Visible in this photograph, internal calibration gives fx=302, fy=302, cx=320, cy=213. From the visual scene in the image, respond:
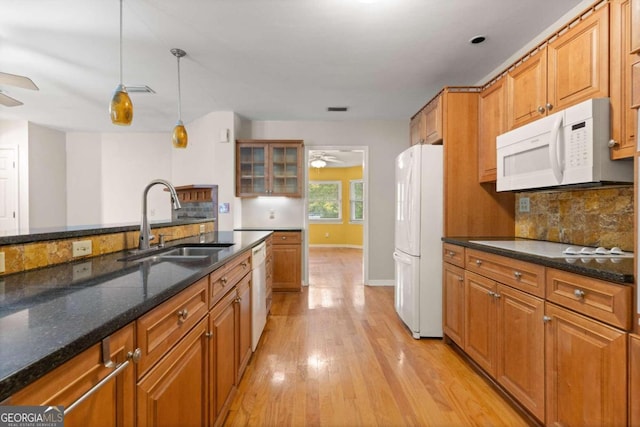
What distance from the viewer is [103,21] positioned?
2.21 metres

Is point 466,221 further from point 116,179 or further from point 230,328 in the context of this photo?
point 116,179

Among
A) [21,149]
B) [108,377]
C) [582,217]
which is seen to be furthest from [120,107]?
[21,149]

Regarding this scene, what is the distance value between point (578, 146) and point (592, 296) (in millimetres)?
804

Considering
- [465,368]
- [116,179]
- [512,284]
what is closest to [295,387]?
[465,368]

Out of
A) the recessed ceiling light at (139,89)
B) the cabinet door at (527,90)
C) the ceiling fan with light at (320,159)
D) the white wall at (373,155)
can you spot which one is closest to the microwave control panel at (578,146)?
the cabinet door at (527,90)

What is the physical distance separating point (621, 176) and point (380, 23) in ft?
5.80

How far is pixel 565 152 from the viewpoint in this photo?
5.48 ft

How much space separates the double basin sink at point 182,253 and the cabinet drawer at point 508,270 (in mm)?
1682

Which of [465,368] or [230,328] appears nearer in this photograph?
[230,328]

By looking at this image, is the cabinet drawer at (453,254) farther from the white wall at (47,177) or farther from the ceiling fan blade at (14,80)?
the white wall at (47,177)

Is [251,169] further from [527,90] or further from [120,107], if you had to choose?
[527,90]

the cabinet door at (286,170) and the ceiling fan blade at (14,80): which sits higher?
the ceiling fan blade at (14,80)

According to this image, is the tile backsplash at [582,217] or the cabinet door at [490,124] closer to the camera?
the tile backsplash at [582,217]

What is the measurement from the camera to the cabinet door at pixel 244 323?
187 cm
